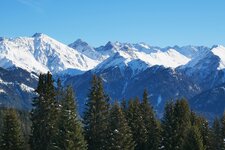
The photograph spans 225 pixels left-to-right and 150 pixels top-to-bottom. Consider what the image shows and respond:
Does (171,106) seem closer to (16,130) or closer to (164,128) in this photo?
(164,128)

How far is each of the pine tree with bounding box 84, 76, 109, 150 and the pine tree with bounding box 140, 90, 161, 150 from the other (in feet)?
30.7

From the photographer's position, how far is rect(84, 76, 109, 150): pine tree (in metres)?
86.1

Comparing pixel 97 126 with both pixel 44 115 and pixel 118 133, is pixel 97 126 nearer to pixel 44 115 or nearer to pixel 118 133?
pixel 118 133

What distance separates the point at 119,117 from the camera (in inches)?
3137

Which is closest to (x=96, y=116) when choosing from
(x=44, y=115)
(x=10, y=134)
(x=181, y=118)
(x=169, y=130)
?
(x=44, y=115)

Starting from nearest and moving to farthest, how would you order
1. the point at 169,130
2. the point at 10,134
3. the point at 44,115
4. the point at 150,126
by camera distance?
1. the point at 44,115
2. the point at 10,134
3. the point at 169,130
4. the point at 150,126

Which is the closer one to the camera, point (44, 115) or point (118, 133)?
point (118, 133)

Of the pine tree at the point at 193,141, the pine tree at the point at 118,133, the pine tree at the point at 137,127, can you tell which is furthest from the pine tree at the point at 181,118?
the pine tree at the point at 118,133

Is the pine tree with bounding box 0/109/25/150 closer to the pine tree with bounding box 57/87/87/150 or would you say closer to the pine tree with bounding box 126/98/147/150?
the pine tree with bounding box 57/87/87/150

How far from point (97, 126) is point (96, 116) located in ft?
5.31

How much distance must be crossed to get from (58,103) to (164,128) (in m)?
18.2

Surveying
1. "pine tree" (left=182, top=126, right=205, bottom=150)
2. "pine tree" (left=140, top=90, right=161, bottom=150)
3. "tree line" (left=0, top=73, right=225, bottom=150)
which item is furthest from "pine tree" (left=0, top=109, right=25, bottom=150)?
"pine tree" (left=182, top=126, right=205, bottom=150)

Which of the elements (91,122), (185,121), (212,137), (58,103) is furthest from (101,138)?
(212,137)

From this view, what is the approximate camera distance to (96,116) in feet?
283
